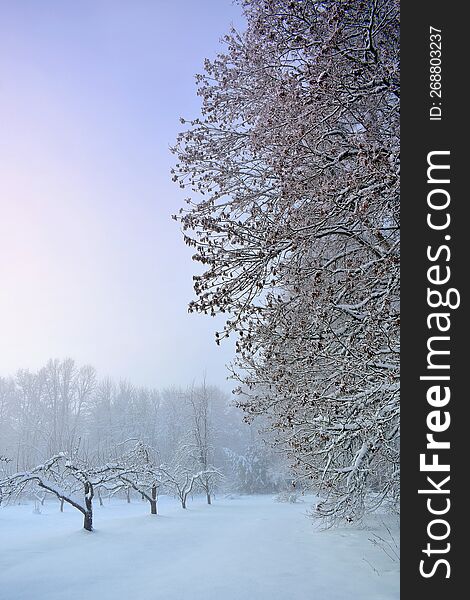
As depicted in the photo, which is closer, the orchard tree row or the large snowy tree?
the large snowy tree

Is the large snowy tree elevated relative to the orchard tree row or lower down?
elevated

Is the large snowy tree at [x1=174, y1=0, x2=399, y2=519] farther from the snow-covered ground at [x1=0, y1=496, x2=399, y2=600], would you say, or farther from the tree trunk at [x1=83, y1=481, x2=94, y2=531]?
the tree trunk at [x1=83, y1=481, x2=94, y2=531]

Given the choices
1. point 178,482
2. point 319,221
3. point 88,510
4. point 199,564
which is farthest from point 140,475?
point 319,221

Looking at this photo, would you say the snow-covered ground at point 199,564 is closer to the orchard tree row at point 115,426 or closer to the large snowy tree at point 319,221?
the large snowy tree at point 319,221

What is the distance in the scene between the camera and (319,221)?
4145 mm

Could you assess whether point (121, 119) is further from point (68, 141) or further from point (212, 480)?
point (212, 480)

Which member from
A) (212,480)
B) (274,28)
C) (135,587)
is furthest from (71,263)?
(274,28)

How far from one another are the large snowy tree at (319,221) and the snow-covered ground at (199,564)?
3349mm

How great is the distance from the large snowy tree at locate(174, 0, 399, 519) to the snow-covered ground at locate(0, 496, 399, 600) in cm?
335

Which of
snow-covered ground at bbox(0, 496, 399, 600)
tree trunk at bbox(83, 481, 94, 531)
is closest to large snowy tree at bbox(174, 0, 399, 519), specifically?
snow-covered ground at bbox(0, 496, 399, 600)

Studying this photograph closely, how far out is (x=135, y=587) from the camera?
26.9ft

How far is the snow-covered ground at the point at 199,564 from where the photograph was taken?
7.52 meters

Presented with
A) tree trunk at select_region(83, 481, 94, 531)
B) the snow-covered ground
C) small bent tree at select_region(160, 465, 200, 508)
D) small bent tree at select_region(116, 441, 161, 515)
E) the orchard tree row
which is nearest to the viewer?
the snow-covered ground

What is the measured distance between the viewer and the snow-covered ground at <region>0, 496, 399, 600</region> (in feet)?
24.7
